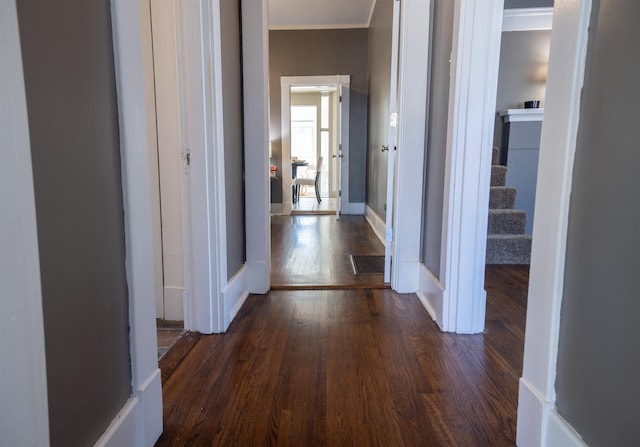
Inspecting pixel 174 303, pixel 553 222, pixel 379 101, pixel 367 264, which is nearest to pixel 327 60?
pixel 379 101

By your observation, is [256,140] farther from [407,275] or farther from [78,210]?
[78,210]

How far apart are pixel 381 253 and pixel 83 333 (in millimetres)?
2878

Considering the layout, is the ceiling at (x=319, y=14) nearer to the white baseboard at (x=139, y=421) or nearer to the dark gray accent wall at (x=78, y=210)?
the dark gray accent wall at (x=78, y=210)

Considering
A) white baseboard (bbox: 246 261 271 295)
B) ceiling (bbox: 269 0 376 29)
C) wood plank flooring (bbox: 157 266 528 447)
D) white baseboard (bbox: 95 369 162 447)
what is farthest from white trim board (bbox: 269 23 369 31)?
white baseboard (bbox: 95 369 162 447)

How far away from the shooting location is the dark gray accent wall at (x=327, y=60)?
5.85 m

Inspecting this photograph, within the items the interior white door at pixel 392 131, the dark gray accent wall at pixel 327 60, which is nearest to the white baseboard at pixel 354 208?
the dark gray accent wall at pixel 327 60

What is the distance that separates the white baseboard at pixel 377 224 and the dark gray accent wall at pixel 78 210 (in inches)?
127

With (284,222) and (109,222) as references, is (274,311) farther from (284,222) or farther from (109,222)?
(284,222)

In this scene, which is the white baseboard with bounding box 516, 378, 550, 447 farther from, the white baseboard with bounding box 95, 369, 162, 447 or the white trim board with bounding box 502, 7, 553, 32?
the white trim board with bounding box 502, 7, 553, 32

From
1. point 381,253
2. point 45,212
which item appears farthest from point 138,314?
point 381,253

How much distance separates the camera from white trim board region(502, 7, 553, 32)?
4.20 m

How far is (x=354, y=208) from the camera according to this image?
20.2 feet

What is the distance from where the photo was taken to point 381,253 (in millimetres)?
3480

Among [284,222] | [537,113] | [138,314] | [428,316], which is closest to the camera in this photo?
[138,314]
